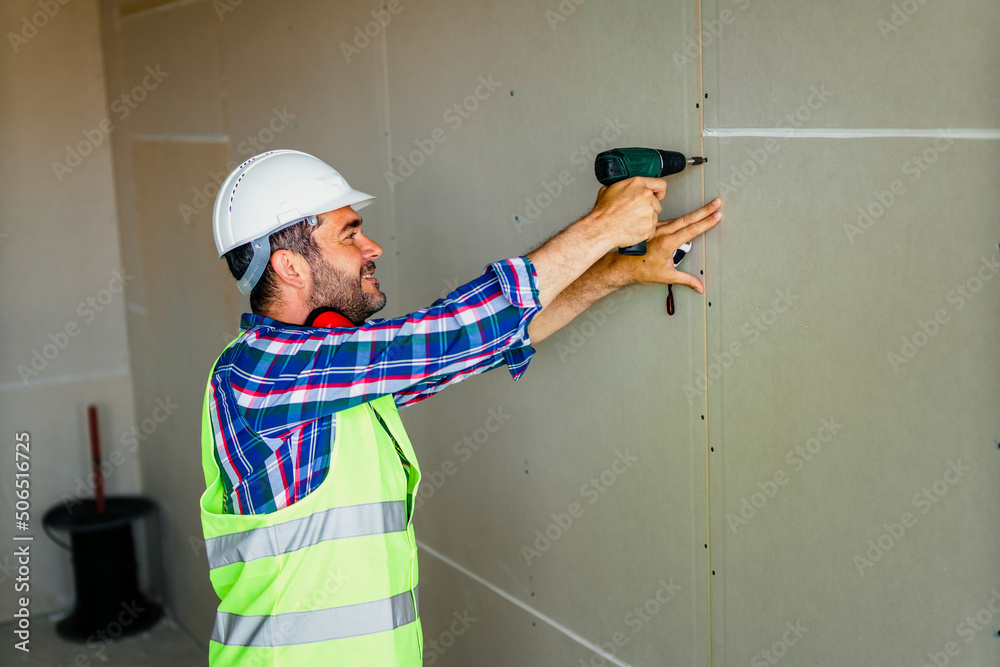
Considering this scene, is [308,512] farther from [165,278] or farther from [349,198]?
[165,278]

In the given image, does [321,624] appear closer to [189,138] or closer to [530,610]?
[530,610]

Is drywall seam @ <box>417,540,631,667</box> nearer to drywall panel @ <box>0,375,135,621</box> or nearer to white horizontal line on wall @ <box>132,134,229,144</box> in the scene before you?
white horizontal line on wall @ <box>132,134,229,144</box>

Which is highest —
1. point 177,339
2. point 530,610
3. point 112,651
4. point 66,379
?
point 177,339

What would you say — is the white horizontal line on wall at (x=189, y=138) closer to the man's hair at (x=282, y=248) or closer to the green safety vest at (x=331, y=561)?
the man's hair at (x=282, y=248)

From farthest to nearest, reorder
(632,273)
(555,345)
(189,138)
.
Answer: (189,138), (555,345), (632,273)

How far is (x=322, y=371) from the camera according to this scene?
1573 millimetres

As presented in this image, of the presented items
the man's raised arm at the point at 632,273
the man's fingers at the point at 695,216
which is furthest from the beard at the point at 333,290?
the man's fingers at the point at 695,216

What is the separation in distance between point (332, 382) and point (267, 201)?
46cm

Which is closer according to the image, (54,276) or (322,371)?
(322,371)

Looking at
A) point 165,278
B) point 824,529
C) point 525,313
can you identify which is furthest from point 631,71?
point 165,278

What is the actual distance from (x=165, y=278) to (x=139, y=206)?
1.33 feet

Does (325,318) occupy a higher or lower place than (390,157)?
lower

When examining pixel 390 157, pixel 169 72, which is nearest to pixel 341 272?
pixel 390 157

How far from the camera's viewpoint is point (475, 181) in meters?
2.29
